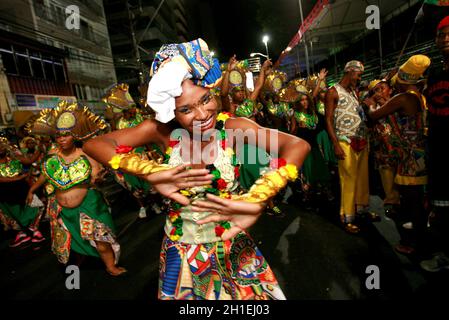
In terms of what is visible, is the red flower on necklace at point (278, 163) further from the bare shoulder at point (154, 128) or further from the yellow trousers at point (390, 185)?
the yellow trousers at point (390, 185)

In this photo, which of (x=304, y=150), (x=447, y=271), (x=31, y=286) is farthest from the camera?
(x=31, y=286)

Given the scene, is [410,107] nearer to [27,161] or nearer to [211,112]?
[211,112]

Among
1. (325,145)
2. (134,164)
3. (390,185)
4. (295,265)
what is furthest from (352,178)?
(134,164)

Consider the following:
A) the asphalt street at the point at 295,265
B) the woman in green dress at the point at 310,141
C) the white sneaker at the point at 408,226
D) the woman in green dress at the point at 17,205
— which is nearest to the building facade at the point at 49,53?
the woman in green dress at the point at 17,205

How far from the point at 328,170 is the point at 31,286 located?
17.6 ft

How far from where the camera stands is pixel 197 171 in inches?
49.9

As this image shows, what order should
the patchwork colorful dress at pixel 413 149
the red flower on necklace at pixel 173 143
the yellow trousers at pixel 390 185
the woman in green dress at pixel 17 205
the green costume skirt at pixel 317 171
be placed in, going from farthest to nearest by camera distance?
the green costume skirt at pixel 317 171
the woman in green dress at pixel 17 205
the yellow trousers at pixel 390 185
the patchwork colorful dress at pixel 413 149
the red flower on necklace at pixel 173 143

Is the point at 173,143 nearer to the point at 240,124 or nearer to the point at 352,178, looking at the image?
the point at 240,124

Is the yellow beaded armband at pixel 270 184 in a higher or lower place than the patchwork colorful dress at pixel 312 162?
higher

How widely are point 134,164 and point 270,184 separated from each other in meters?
0.77

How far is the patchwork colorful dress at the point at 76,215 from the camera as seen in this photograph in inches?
122
